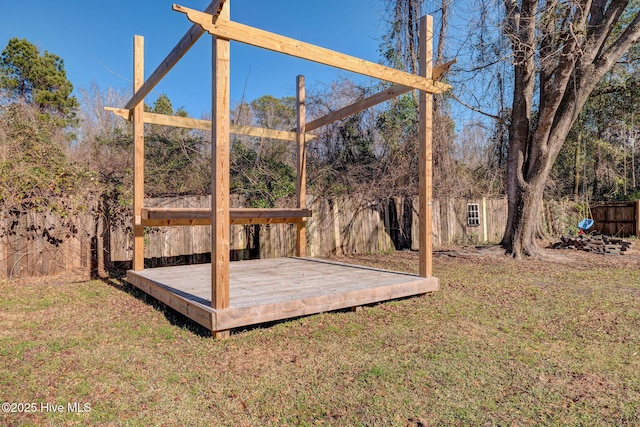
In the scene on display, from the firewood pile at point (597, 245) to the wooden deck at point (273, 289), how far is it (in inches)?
250

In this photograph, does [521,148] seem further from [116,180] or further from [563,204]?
[116,180]

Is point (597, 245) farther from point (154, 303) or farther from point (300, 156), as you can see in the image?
point (154, 303)

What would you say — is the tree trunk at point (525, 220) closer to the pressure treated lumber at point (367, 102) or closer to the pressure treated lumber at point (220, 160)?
the pressure treated lumber at point (367, 102)

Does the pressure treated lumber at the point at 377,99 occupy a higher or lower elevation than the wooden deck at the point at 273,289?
higher

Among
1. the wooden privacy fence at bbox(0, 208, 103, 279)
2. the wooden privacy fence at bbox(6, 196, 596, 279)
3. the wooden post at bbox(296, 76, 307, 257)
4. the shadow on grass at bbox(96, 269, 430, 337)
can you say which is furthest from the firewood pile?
the wooden privacy fence at bbox(0, 208, 103, 279)

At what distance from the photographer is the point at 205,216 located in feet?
16.1

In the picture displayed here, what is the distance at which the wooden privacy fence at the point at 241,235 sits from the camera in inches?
209

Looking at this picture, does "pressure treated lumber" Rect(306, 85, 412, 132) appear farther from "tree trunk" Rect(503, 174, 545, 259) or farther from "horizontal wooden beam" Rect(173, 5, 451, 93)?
"tree trunk" Rect(503, 174, 545, 259)

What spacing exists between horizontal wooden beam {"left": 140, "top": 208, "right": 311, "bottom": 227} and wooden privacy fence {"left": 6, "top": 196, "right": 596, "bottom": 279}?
94 cm

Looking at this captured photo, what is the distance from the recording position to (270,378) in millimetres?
2391

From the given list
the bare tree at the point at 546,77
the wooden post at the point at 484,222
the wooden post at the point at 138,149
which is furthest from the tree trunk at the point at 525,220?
the wooden post at the point at 138,149

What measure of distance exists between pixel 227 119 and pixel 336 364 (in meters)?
2.08

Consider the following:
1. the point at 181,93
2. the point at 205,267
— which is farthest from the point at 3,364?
the point at 181,93

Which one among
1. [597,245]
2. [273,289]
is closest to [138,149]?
[273,289]
